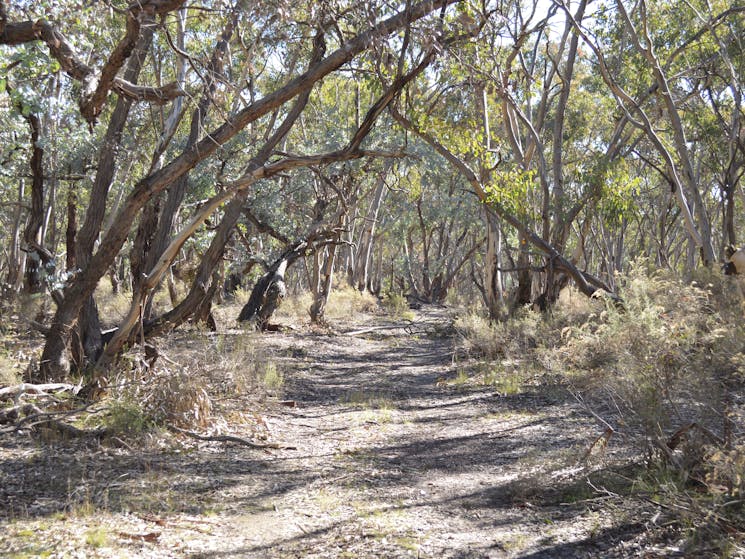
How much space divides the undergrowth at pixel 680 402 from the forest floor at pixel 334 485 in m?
0.24

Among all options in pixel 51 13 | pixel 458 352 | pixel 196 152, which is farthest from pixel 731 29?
pixel 51 13

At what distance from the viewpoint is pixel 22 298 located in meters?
13.6

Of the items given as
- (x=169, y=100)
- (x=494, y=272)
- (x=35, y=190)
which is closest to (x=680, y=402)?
(x=169, y=100)

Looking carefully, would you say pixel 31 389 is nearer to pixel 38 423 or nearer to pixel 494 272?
pixel 38 423

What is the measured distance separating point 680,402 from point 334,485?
319 centimetres

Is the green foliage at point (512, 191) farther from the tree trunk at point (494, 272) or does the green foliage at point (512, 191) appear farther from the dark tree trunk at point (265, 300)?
the dark tree trunk at point (265, 300)

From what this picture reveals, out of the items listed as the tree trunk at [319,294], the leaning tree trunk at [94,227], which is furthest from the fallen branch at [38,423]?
the tree trunk at [319,294]

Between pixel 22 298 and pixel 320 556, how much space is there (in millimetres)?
11898

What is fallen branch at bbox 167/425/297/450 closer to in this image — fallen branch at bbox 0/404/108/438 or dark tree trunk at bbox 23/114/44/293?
fallen branch at bbox 0/404/108/438

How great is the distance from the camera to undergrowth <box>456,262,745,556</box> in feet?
11.8

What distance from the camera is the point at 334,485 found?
17.5ft

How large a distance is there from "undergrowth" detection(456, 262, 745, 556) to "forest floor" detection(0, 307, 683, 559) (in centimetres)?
24

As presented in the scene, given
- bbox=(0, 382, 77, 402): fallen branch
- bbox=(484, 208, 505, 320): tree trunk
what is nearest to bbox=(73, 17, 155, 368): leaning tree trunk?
bbox=(0, 382, 77, 402): fallen branch

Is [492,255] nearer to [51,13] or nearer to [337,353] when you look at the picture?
[337,353]
